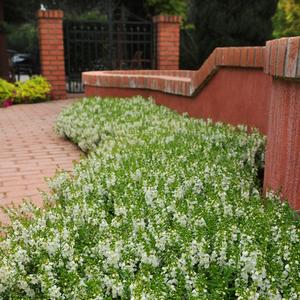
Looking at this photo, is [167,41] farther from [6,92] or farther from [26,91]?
[6,92]

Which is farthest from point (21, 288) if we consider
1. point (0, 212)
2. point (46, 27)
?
point (46, 27)

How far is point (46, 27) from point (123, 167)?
8920 millimetres

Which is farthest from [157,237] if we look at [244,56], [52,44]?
[52,44]

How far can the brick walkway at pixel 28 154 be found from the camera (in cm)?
407

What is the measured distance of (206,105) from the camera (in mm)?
5531

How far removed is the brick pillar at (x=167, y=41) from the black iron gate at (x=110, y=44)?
1.23 ft

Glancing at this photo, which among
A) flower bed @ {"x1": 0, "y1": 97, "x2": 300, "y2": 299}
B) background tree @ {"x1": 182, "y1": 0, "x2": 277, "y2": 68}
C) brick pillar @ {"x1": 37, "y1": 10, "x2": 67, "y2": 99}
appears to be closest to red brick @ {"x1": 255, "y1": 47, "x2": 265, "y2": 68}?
flower bed @ {"x1": 0, "y1": 97, "x2": 300, "y2": 299}

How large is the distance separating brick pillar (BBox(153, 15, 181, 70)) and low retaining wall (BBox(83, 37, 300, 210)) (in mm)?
3424

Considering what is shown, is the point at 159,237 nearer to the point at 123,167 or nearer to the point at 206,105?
the point at 123,167

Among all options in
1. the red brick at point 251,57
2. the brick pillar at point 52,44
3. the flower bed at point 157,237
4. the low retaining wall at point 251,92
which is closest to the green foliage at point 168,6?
the brick pillar at point 52,44

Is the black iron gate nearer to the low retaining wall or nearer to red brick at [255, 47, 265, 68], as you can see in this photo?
the low retaining wall

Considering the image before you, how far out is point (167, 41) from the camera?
1201cm

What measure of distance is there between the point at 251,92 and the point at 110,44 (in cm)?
877

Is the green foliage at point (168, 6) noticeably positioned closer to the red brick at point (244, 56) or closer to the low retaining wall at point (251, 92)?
the low retaining wall at point (251, 92)
